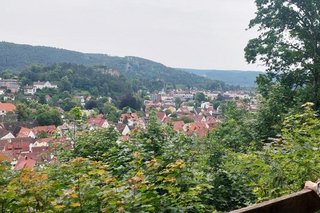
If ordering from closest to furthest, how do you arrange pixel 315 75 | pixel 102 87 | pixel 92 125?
pixel 92 125 < pixel 315 75 < pixel 102 87

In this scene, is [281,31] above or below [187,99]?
above

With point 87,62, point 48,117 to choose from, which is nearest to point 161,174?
point 48,117

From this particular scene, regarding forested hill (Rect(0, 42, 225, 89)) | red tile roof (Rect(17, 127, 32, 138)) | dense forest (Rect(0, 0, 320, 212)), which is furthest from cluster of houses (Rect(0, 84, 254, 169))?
forested hill (Rect(0, 42, 225, 89))

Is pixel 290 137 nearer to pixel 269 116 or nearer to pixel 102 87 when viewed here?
pixel 269 116

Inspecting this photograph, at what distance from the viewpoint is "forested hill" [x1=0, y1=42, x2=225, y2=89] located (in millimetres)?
154000

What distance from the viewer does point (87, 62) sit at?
177m

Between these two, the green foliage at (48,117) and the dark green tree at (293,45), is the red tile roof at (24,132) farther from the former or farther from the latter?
the dark green tree at (293,45)

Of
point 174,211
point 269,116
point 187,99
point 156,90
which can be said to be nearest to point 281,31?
point 269,116

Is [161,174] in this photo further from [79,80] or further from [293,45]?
[79,80]

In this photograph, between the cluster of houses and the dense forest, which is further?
the cluster of houses

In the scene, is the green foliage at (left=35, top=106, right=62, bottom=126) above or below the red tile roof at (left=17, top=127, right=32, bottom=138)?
above

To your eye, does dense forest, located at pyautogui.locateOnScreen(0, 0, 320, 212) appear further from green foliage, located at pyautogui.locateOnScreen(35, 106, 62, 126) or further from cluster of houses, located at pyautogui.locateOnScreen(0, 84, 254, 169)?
green foliage, located at pyautogui.locateOnScreen(35, 106, 62, 126)

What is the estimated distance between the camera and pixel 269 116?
13.0 meters

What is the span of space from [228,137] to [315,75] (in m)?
4.34
